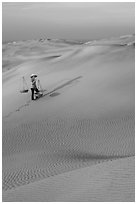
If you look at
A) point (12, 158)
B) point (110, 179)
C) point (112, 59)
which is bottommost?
point (12, 158)

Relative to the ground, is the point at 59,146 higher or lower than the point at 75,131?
lower

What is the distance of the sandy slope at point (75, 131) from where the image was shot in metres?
7.05

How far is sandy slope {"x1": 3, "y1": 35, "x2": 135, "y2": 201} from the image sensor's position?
7051mm

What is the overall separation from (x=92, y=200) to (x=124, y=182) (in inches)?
31.3

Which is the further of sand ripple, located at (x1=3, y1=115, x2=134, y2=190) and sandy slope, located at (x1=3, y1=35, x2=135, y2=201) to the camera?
sand ripple, located at (x1=3, y1=115, x2=134, y2=190)

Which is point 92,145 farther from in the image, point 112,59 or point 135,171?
point 112,59

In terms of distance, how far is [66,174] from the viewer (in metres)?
7.95

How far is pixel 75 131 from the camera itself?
1237cm

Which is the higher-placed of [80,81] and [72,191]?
[80,81]

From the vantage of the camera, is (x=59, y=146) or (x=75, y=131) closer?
(x=59, y=146)

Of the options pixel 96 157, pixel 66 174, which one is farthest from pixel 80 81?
pixel 66 174

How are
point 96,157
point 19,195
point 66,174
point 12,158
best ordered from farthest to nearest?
point 12,158 < point 96,157 < point 66,174 < point 19,195

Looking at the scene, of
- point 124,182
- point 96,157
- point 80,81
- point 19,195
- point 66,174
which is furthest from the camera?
point 80,81

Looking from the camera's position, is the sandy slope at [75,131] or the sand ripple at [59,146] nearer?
the sandy slope at [75,131]
